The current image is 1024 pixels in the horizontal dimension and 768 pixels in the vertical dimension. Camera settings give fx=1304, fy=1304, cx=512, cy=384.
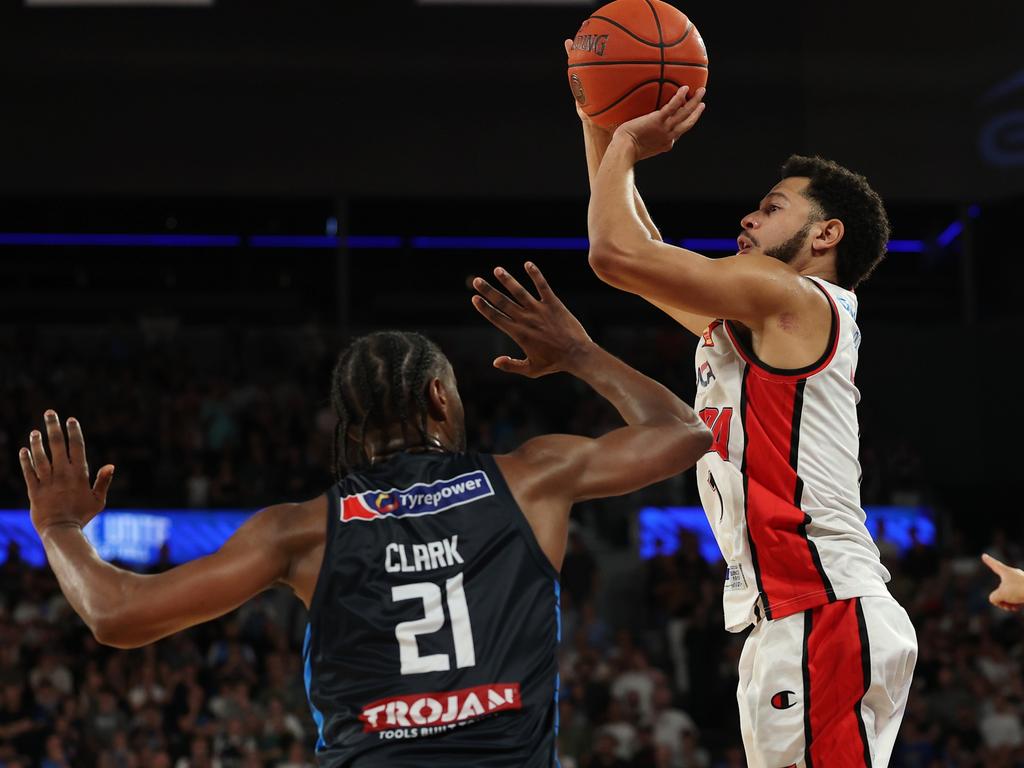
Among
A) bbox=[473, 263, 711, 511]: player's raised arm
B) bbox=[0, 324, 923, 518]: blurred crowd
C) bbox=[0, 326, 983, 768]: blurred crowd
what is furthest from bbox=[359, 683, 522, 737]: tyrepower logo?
bbox=[0, 324, 923, 518]: blurred crowd

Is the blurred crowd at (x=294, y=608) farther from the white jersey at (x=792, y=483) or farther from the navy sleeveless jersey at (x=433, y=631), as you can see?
the navy sleeveless jersey at (x=433, y=631)

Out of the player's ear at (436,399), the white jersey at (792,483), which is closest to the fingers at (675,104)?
the white jersey at (792,483)

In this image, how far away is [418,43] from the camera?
18.2 meters

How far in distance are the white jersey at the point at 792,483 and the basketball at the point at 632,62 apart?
0.91m

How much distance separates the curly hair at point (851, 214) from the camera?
4.05 m

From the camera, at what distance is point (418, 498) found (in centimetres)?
280

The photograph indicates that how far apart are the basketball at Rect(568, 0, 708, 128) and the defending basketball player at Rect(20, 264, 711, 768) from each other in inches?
64.4

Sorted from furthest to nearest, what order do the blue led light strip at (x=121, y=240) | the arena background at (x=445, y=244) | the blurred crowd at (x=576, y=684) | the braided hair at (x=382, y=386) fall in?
the blue led light strip at (x=121, y=240) < the arena background at (x=445, y=244) < the blurred crowd at (x=576, y=684) < the braided hair at (x=382, y=386)

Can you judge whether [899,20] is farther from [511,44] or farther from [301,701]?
[301,701]

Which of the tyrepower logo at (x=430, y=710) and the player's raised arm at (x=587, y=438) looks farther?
the player's raised arm at (x=587, y=438)

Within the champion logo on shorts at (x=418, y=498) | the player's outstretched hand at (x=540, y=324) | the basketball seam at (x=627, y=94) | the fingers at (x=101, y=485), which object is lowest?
the champion logo on shorts at (x=418, y=498)

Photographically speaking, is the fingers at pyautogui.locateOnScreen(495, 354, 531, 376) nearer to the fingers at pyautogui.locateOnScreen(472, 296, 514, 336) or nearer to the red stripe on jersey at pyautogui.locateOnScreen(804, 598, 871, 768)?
the fingers at pyautogui.locateOnScreen(472, 296, 514, 336)

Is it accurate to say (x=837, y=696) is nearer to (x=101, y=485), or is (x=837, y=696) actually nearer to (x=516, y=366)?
(x=516, y=366)

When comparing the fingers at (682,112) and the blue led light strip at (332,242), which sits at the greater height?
the blue led light strip at (332,242)
